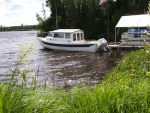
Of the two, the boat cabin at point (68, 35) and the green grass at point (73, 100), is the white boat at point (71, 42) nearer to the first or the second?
the boat cabin at point (68, 35)

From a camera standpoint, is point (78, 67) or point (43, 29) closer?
point (78, 67)

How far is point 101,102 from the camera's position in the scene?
3568mm

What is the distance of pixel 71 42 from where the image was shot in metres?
33.1

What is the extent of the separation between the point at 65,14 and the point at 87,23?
1184cm

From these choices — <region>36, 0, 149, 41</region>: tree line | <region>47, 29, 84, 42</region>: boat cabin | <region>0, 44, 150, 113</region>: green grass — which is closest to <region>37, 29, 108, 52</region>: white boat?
<region>47, 29, 84, 42</region>: boat cabin

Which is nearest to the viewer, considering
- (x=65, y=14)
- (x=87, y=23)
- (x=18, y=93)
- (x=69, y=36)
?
(x=18, y=93)

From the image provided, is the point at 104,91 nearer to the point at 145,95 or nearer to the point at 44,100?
the point at 145,95

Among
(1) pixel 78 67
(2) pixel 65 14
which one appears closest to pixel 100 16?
(2) pixel 65 14

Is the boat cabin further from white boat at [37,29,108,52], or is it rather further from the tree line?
the tree line

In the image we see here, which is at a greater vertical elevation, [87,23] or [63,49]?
[87,23]

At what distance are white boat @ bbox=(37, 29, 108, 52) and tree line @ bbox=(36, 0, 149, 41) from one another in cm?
1150

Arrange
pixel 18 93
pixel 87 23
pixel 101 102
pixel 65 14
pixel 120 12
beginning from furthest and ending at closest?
1. pixel 65 14
2. pixel 87 23
3. pixel 120 12
4. pixel 101 102
5. pixel 18 93

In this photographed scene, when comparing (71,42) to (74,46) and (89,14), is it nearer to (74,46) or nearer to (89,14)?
(74,46)

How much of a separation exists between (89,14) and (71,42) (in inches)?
951
